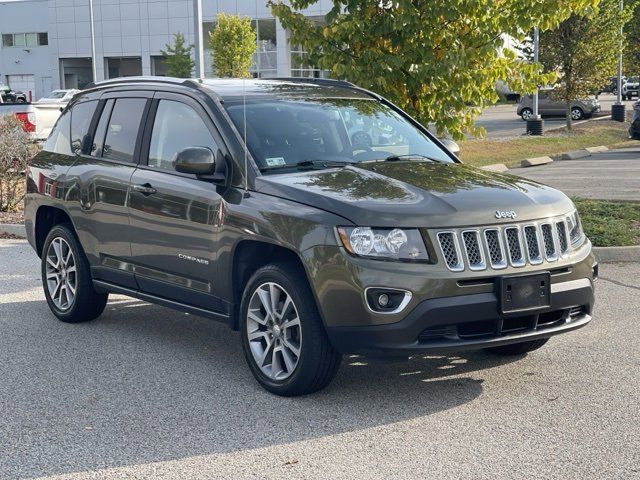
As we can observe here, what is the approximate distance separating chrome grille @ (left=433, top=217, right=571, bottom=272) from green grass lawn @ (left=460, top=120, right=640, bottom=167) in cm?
1847

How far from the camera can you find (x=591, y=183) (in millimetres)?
19016

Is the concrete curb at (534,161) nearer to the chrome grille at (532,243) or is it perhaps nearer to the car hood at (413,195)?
the car hood at (413,195)

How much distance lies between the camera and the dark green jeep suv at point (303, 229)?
18.6 feet

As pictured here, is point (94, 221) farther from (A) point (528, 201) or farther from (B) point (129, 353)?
(A) point (528, 201)

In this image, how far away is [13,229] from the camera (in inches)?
Result: 543

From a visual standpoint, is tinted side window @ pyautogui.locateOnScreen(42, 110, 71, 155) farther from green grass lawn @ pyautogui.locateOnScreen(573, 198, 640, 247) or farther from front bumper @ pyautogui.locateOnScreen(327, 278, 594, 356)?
green grass lawn @ pyautogui.locateOnScreen(573, 198, 640, 247)

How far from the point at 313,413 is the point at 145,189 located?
2262 millimetres

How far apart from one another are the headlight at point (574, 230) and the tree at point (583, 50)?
92.4 ft

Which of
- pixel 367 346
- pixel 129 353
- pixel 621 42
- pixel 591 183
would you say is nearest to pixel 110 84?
pixel 129 353

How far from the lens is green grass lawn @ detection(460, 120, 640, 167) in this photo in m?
26.5

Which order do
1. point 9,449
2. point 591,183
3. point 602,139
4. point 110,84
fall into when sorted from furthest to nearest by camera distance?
1. point 602,139
2. point 591,183
3. point 110,84
4. point 9,449

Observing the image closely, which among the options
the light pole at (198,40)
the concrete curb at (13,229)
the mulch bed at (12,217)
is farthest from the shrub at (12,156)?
the light pole at (198,40)

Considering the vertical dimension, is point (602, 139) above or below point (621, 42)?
below

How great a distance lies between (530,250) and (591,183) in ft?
44.9
